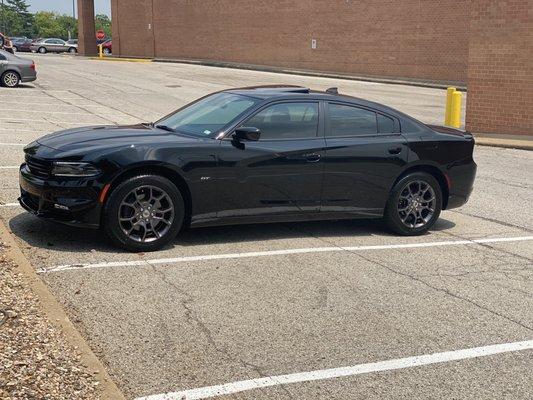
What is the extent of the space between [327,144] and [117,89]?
20278mm

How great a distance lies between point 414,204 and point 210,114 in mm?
2454

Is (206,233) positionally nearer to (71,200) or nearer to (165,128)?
(165,128)

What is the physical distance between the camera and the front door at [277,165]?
257 inches

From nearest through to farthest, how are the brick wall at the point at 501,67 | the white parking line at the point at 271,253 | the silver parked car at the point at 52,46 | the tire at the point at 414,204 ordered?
the white parking line at the point at 271,253
the tire at the point at 414,204
the brick wall at the point at 501,67
the silver parked car at the point at 52,46

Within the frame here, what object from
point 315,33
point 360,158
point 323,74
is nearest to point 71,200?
point 360,158

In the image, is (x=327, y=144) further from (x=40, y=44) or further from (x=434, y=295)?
(x=40, y=44)

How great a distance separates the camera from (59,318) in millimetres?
4457

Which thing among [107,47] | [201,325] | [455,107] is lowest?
[201,325]

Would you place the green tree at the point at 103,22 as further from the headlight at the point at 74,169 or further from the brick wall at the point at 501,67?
the headlight at the point at 74,169

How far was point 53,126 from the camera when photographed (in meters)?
14.9

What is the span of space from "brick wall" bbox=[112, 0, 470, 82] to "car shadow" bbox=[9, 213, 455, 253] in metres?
26.7

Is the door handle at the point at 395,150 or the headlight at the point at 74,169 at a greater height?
the headlight at the point at 74,169

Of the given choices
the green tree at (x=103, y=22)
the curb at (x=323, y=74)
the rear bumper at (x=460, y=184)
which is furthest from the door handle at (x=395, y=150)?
the green tree at (x=103, y=22)

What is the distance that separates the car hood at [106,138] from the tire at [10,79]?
18.6 metres
